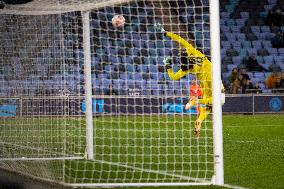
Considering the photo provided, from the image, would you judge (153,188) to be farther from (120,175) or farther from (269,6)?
(269,6)

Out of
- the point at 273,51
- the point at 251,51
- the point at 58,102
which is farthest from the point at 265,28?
the point at 58,102

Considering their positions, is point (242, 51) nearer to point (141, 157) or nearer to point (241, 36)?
point (241, 36)

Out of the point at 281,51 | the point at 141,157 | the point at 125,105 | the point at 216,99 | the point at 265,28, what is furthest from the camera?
the point at 265,28

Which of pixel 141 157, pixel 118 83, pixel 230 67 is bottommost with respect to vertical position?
pixel 141 157

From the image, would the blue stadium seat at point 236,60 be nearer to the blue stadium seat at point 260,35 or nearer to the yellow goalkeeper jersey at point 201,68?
the blue stadium seat at point 260,35

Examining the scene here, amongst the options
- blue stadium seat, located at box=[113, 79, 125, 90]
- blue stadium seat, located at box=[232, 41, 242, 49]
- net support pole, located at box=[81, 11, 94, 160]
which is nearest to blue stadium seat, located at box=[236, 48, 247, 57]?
blue stadium seat, located at box=[232, 41, 242, 49]

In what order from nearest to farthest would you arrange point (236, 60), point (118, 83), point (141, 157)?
point (141, 157)
point (118, 83)
point (236, 60)

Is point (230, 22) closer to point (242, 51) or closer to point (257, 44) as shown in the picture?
point (257, 44)

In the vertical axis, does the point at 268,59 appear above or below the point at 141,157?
above

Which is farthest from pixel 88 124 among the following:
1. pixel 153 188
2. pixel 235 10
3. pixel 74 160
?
pixel 235 10

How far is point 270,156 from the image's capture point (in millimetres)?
10344

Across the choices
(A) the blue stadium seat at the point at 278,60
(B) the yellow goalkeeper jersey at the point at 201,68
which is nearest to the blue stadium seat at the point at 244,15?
(A) the blue stadium seat at the point at 278,60

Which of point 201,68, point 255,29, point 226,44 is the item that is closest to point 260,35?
point 255,29

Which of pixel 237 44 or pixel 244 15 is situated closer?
pixel 237 44
